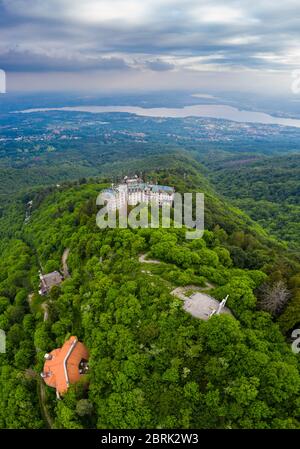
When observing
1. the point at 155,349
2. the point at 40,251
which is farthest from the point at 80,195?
the point at 155,349

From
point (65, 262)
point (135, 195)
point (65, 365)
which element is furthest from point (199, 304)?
point (135, 195)

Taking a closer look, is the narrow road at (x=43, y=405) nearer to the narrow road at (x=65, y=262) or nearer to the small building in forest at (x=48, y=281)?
the small building in forest at (x=48, y=281)

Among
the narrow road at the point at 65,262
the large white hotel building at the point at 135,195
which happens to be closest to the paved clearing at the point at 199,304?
the narrow road at the point at 65,262

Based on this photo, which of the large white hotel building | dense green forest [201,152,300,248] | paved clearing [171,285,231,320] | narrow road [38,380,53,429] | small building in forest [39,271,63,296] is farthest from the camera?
dense green forest [201,152,300,248]

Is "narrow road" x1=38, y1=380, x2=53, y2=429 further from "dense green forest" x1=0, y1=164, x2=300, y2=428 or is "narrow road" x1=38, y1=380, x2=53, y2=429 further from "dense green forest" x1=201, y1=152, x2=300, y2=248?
"dense green forest" x1=201, y1=152, x2=300, y2=248

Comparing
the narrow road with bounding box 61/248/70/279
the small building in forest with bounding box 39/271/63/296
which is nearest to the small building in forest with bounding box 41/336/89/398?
the small building in forest with bounding box 39/271/63/296
